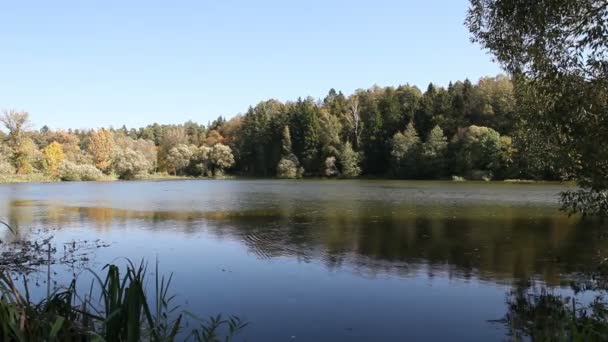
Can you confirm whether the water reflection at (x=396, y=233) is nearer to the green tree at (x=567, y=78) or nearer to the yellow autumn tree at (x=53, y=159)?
the green tree at (x=567, y=78)

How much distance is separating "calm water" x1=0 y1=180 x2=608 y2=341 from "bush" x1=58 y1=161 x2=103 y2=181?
54329mm

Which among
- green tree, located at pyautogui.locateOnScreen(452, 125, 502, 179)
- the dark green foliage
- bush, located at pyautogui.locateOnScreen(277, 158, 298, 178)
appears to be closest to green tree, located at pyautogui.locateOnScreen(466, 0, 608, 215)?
the dark green foliage

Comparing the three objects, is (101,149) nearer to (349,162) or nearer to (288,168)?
(288,168)

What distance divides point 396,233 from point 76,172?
230 feet

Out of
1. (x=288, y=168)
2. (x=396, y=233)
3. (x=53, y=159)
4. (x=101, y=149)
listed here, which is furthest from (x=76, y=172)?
(x=396, y=233)

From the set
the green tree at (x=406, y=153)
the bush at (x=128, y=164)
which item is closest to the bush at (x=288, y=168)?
the green tree at (x=406, y=153)

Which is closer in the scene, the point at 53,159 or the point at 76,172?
the point at 76,172

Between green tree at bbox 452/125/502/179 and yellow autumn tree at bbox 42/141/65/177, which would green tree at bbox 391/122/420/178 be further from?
yellow autumn tree at bbox 42/141/65/177

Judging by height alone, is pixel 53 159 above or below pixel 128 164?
above

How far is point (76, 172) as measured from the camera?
75.2 m

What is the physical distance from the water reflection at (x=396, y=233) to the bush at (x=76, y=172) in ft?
171

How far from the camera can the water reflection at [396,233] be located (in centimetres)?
1212

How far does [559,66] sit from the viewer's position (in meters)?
8.18

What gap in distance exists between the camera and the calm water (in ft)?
26.2
